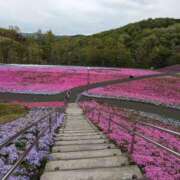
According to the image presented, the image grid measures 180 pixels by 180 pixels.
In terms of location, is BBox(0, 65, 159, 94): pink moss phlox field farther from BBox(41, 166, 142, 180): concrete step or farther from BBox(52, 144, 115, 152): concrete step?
BBox(41, 166, 142, 180): concrete step

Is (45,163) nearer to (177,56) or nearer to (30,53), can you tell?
(177,56)

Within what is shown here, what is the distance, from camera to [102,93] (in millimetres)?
43656

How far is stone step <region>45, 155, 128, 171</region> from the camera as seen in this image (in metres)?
7.11

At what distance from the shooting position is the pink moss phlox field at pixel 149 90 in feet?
134

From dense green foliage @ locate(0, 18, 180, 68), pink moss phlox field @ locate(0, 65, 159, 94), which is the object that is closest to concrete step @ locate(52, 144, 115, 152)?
pink moss phlox field @ locate(0, 65, 159, 94)

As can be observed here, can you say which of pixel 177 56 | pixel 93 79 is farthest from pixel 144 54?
pixel 93 79

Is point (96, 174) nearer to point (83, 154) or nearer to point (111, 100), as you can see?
A: point (83, 154)

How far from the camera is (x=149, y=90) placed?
47844mm

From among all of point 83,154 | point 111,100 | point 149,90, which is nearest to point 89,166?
point 83,154

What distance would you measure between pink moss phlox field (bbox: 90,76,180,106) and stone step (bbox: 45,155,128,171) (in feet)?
102

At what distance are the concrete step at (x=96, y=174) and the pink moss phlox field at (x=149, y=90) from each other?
105 ft

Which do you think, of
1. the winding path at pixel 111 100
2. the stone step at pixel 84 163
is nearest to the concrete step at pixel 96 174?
the stone step at pixel 84 163

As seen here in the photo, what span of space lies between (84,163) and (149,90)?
41.4m

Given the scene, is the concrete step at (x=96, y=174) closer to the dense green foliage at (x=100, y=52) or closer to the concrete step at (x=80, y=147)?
the concrete step at (x=80, y=147)
